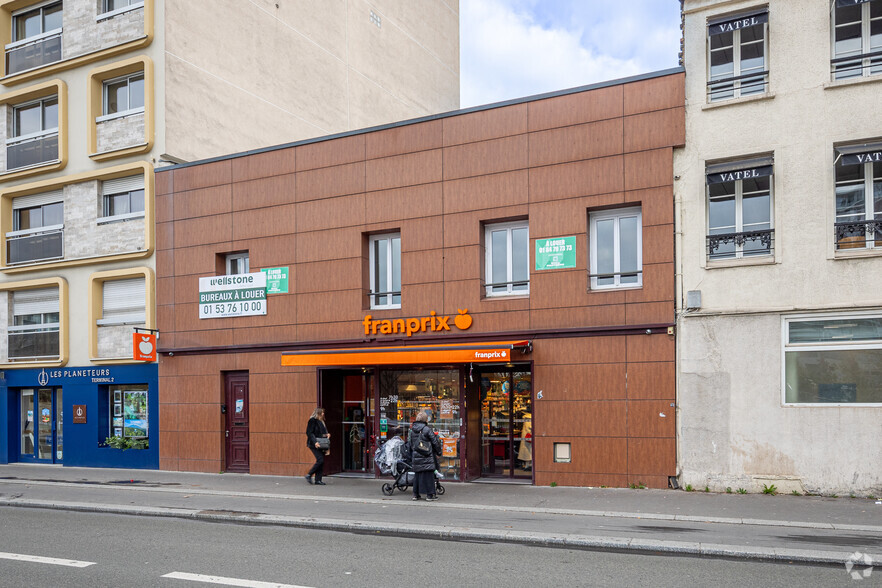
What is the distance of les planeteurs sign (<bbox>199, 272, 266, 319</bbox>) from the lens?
1795cm

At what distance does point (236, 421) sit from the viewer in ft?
60.3

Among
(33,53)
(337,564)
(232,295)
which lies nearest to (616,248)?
(337,564)

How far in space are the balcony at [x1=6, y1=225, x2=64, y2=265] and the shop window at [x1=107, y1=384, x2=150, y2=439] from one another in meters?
4.35

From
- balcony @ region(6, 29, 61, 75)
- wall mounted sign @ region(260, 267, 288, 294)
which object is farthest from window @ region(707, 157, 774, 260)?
balcony @ region(6, 29, 61, 75)

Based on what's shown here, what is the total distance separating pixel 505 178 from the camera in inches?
606

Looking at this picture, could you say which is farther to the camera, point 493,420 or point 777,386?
point 493,420

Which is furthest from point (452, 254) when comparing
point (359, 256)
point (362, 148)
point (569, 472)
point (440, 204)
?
point (569, 472)

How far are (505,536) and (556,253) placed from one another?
621cm

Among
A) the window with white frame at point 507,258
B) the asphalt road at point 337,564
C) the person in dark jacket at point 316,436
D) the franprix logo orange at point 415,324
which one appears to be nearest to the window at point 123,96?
the franprix logo orange at point 415,324

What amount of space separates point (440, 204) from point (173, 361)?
26.8 feet

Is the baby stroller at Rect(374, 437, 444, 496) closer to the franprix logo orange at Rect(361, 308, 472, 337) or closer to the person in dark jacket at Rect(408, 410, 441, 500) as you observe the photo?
the person in dark jacket at Rect(408, 410, 441, 500)

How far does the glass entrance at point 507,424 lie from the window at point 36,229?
1328 cm

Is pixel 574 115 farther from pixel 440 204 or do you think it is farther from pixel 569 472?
pixel 569 472

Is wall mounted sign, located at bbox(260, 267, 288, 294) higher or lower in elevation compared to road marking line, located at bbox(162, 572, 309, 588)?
higher
